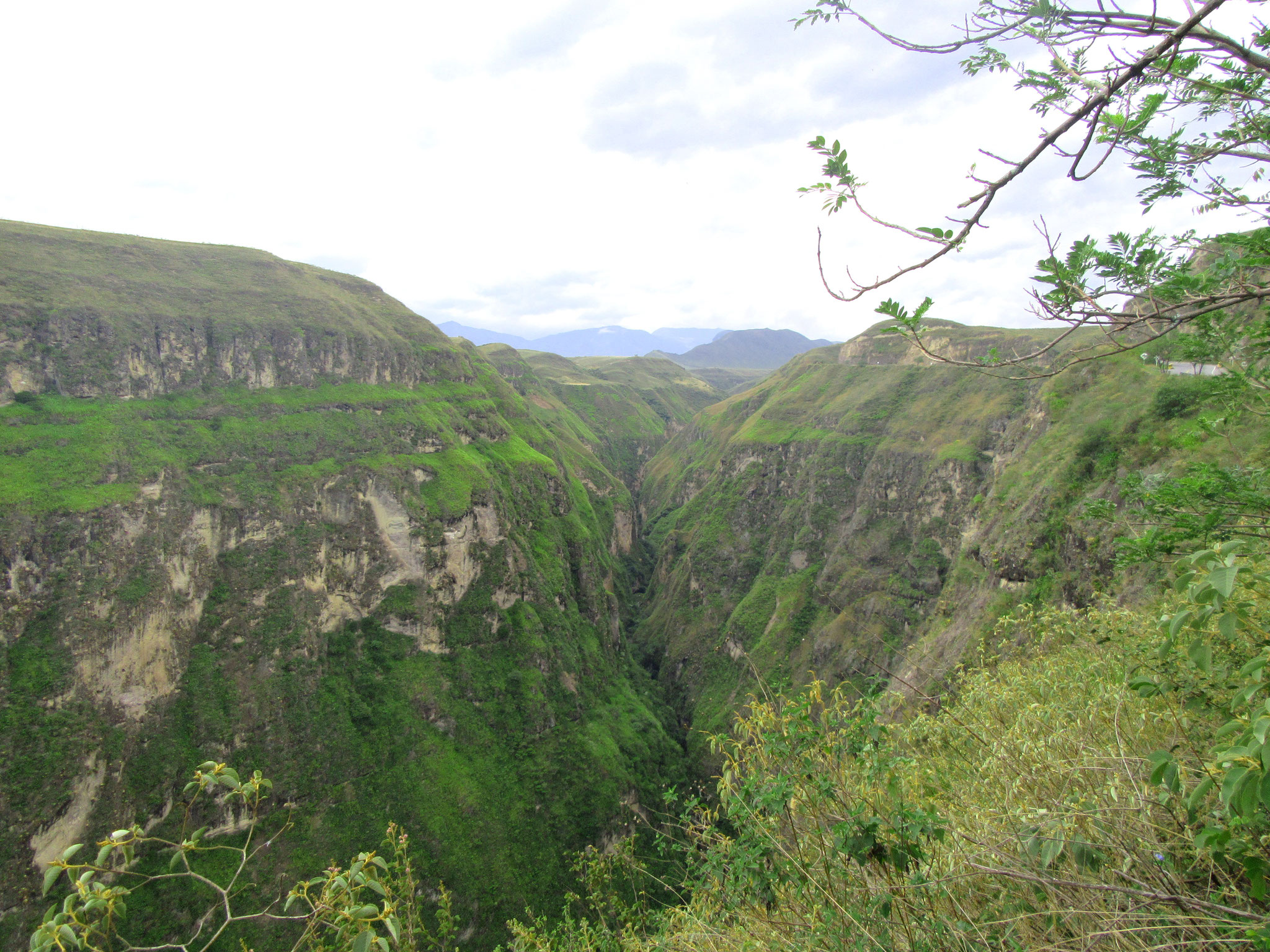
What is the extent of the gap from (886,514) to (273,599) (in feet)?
240

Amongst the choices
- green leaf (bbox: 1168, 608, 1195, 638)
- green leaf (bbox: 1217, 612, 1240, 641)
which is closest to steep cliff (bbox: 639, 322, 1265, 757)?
green leaf (bbox: 1217, 612, 1240, 641)

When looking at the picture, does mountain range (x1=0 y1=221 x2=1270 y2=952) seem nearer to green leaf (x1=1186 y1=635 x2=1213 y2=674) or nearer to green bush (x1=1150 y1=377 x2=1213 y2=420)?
green bush (x1=1150 y1=377 x2=1213 y2=420)

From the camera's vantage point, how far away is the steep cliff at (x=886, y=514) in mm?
35469

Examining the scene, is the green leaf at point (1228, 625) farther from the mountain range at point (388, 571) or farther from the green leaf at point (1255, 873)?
the mountain range at point (388, 571)

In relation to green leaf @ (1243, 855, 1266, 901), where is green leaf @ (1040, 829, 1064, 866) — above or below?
below

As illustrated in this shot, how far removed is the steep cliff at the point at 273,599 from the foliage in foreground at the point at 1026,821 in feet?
177

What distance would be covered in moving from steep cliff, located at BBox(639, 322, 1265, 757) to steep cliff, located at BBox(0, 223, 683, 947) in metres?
20.3

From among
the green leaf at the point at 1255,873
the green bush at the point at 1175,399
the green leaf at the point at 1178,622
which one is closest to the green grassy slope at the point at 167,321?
the green leaf at the point at 1178,622

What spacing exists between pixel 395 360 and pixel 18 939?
62373 mm

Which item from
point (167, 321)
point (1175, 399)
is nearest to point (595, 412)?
point (167, 321)

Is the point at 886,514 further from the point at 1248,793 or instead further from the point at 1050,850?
the point at 1248,793

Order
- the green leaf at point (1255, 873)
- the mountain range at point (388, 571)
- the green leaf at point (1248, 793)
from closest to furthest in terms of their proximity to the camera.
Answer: the green leaf at point (1248, 793), the green leaf at point (1255, 873), the mountain range at point (388, 571)

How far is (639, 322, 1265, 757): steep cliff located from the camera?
3547cm

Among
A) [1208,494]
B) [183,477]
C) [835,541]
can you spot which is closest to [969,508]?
[835,541]
